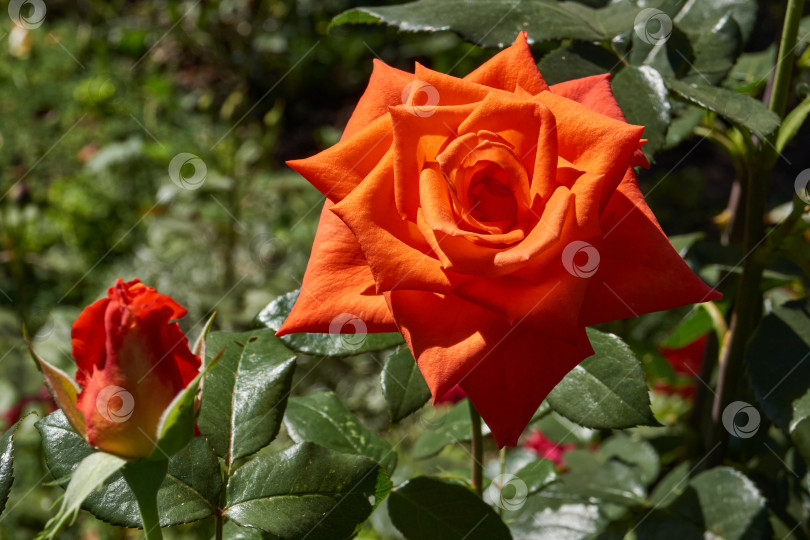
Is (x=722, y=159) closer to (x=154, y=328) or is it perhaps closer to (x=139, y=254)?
(x=139, y=254)

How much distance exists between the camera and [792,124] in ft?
1.85

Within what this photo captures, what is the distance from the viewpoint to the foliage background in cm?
138

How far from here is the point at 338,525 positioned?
0.41m

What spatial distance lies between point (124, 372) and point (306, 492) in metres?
0.13

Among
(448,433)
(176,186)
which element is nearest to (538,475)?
(448,433)

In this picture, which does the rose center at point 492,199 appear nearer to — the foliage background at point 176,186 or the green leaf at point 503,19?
the green leaf at point 503,19

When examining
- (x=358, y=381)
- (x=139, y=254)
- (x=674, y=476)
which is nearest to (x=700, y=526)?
(x=674, y=476)

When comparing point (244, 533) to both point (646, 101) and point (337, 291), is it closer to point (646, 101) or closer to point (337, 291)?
point (337, 291)

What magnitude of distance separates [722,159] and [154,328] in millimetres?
2482

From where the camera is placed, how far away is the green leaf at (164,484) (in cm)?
41

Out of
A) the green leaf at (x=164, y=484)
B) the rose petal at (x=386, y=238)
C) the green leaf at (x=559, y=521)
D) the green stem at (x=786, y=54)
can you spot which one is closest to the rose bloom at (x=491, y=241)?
the rose petal at (x=386, y=238)

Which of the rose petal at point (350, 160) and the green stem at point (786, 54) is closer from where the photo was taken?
the rose petal at point (350, 160)

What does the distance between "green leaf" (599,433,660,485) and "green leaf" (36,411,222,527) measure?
444 mm

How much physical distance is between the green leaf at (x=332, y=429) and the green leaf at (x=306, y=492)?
0.13 meters
